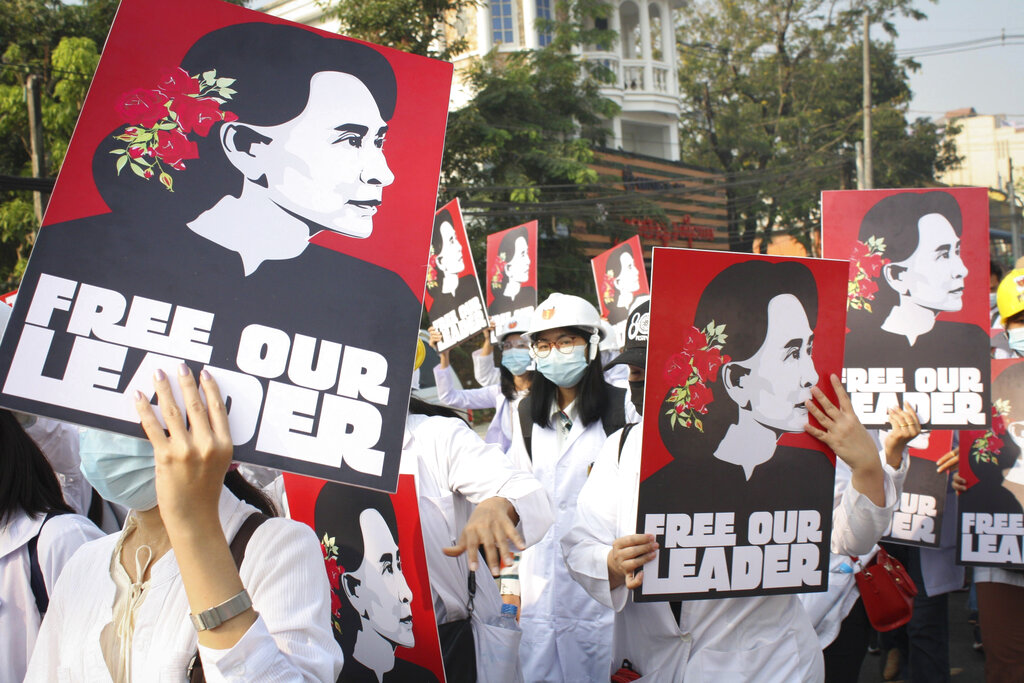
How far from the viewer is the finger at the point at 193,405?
155 cm

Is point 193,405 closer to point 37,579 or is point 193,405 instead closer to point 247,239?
point 247,239

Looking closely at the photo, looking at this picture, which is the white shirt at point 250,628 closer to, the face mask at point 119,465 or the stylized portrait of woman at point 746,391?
the face mask at point 119,465

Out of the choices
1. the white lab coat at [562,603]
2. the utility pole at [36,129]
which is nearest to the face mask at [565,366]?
the white lab coat at [562,603]

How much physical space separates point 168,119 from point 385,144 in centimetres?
42

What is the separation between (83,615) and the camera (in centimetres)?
192

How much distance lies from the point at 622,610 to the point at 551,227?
65.6 ft

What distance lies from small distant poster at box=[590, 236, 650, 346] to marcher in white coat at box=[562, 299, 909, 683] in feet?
17.0

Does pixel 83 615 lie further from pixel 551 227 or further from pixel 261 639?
pixel 551 227

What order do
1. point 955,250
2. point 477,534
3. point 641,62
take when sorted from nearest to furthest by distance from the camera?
point 477,534 < point 955,250 < point 641,62

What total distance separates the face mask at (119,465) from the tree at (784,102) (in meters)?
29.2

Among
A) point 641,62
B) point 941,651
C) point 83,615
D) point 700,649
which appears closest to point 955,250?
point 700,649

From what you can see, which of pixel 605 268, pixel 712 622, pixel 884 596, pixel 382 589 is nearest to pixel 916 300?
pixel 884 596

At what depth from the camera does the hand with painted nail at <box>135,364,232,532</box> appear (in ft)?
4.93

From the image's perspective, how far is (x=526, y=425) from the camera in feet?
14.6
